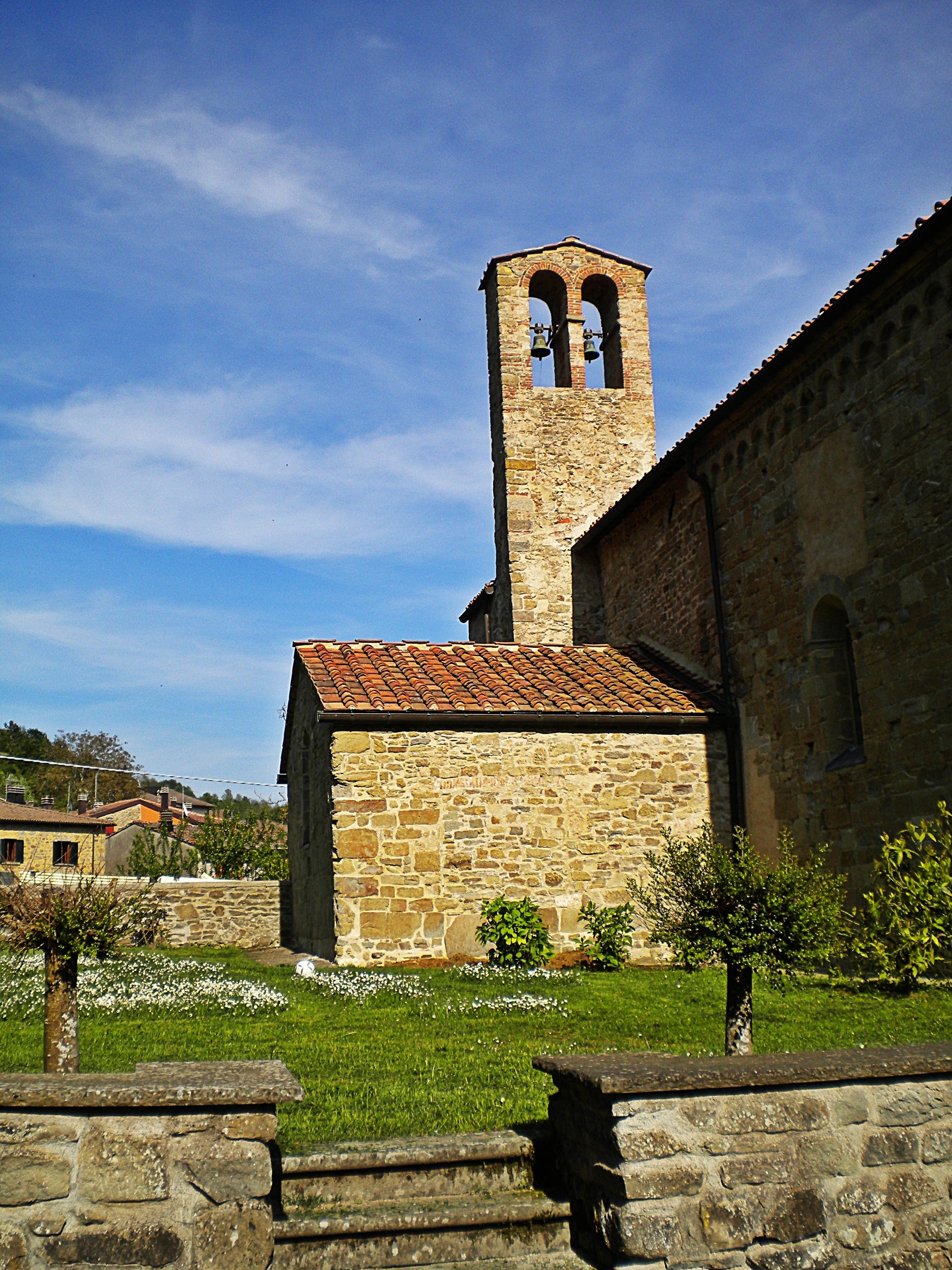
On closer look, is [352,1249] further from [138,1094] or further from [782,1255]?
[782,1255]

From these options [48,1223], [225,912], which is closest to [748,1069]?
[48,1223]

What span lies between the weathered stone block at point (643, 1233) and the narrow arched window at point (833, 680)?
7929mm

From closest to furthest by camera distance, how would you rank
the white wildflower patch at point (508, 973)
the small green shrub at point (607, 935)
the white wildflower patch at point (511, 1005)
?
the white wildflower patch at point (511, 1005) → the white wildflower patch at point (508, 973) → the small green shrub at point (607, 935)

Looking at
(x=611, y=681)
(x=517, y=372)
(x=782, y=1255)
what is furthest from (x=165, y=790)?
(x=782, y=1255)

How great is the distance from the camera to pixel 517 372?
19.2m

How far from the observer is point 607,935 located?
39.4 feet

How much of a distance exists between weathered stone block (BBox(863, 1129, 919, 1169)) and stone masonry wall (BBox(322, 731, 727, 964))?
815cm

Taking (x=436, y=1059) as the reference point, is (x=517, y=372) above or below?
above

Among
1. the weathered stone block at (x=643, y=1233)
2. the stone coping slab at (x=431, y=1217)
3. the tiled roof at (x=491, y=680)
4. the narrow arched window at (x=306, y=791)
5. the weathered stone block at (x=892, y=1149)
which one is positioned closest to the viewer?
the weathered stone block at (x=643, y=1233)

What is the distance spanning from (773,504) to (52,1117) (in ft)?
36.0

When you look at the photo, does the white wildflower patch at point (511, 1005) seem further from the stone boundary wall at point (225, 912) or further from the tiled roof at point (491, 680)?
the stone boundary wall at point (225, 912)

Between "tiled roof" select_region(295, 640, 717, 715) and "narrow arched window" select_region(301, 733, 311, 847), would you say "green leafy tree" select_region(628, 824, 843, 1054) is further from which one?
"narrow arched window" select_region(301, 733, 311, 847)

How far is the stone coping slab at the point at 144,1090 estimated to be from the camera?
362 cm

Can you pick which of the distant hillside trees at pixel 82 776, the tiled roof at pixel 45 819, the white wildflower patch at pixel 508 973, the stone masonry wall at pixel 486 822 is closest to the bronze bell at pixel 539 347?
the stone masonry wall at pixel 486 822
